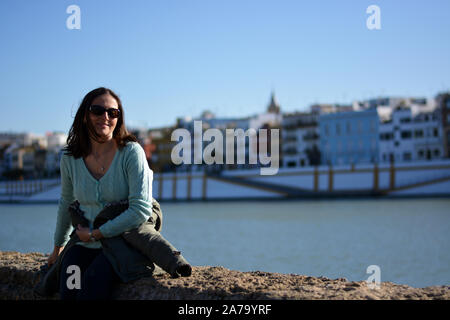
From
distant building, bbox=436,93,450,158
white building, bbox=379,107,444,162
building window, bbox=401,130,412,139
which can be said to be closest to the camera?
distant building, bbox=436,93,450,158

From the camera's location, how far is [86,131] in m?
3.15

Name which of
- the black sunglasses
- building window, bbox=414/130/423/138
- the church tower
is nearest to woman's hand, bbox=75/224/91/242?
the black sunglasses

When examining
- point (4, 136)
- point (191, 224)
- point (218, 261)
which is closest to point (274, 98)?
point (4, 136)

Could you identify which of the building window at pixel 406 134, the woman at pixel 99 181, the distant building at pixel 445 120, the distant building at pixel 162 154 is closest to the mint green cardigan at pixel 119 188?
the woman at pixel 99 181

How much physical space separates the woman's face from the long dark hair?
0.06 ft

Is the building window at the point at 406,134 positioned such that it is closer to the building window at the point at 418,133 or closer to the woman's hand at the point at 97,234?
the building window at the point at 418,133

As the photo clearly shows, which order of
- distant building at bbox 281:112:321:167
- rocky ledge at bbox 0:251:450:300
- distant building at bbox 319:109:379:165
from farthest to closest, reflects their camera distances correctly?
1. distant building at bbox 281:112:321:167
2. distant building at bbox 319:109:379:165
3. rocky ledge at bbox 0:251:450:300

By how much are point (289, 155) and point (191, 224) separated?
37036 mm

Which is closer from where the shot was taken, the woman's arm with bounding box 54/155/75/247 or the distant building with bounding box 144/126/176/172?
the woman's arm with bounding box 54/155/75/247

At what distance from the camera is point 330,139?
5581 cm

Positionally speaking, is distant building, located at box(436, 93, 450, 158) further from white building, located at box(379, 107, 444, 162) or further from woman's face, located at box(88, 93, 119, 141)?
woman's face, located at box(88, 93, 119, 141)

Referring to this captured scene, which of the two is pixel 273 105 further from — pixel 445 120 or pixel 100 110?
pixel 100 110

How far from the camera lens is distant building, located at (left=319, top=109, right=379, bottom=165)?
52969 millimetres
